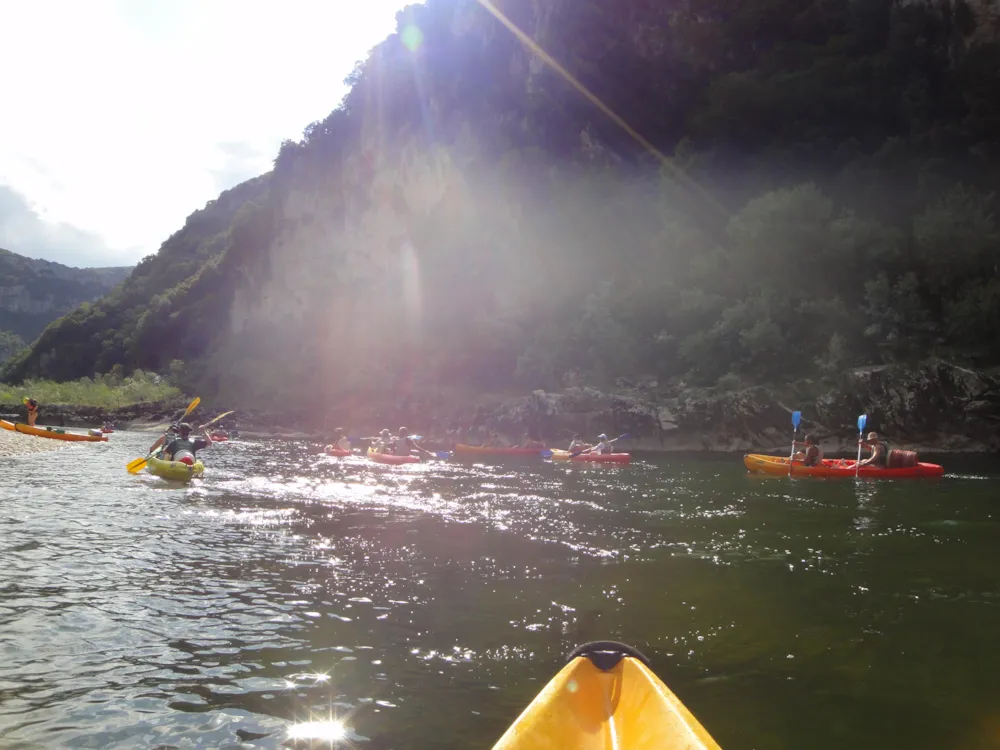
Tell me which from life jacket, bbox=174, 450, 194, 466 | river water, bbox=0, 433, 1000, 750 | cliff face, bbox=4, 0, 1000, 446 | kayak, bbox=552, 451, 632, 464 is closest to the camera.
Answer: river water, bbox=0, 433, 1000, 750

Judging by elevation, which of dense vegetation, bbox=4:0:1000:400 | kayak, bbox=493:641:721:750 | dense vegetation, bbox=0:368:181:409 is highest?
dense vegetation, bbox=4:0:1000:400

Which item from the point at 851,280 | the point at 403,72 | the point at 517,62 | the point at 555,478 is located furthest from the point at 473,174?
the point at 555,478

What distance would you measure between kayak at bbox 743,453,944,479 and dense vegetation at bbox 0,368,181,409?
148 ft

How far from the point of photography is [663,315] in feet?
119

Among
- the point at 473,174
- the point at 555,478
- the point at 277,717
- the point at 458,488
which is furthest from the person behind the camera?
the point at 473,174

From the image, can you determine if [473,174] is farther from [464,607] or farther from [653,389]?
[464,607]

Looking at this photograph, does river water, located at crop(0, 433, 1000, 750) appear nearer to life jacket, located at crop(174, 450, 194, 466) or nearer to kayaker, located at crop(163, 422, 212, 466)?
life jacket, located at crop(174, 450, 194, 466)

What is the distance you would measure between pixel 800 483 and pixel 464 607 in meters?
12.2

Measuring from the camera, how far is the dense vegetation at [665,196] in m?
30.1

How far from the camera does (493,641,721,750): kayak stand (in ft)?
9.20

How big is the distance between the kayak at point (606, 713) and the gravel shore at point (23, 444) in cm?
2143

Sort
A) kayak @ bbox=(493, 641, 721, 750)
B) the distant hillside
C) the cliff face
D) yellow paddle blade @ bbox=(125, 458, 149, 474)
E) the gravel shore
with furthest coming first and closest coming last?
the distant hillside, the cliff face, the gravel shore, yellow paddle blade @ bbox=(125, 458, 149, 474), kayak @ bbox=(493, 641, 721, 750)

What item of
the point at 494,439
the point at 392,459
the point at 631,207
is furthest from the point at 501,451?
the point at 631,207

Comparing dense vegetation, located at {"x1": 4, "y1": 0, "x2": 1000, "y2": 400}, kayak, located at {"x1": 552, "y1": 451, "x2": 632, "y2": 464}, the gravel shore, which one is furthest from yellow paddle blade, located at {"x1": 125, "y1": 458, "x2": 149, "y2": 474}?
dense vegetation, located at {"x1": 4, "y1": 0, "x2": 1000, "y2": 400}
